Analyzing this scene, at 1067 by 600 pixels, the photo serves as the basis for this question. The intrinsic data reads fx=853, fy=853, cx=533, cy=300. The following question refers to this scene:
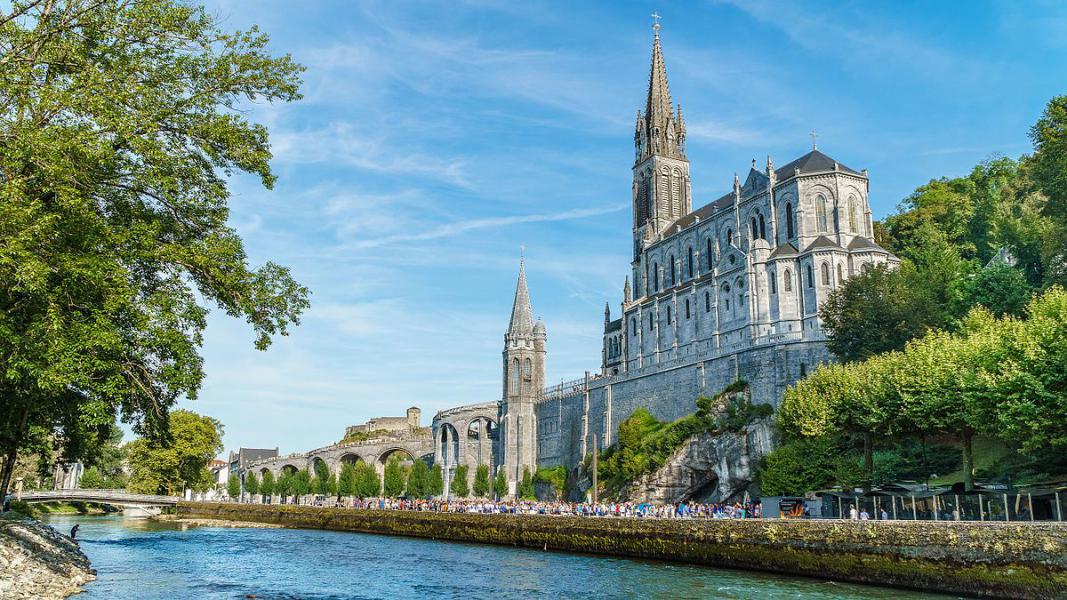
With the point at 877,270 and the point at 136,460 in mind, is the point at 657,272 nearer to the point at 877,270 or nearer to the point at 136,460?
the point at 877,270

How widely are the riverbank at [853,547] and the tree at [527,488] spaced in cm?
2946

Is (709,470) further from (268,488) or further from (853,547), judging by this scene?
(268,488)

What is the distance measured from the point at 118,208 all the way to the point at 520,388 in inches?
2591

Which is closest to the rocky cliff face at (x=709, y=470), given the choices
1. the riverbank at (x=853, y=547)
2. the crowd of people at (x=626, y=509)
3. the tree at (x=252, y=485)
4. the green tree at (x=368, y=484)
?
the crowd of people at (x=626, y=509)

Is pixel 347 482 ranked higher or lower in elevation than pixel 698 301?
lower

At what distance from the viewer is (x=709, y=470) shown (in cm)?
4953

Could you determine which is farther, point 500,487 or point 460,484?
point 460,484

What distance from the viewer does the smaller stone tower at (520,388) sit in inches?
3056

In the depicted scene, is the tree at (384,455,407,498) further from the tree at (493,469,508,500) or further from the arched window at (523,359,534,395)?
the arched window at (523,359,534,395)

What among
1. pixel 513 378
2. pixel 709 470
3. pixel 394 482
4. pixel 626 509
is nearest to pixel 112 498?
pixel 394 482

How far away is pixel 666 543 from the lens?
32031 mm

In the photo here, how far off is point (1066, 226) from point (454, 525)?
3388cm

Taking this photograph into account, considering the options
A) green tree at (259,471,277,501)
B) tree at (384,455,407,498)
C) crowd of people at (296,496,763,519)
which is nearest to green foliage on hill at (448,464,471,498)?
tree at (384,455,407,498)

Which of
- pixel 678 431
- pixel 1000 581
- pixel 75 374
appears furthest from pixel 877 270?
pixel 75 374
